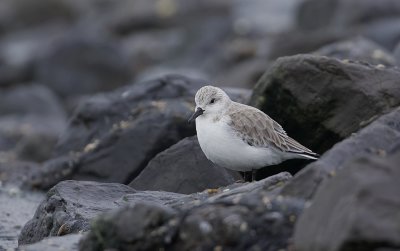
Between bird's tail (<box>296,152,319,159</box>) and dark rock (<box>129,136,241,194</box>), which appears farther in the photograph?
dark rock (<box>129,136,241,194</box>)

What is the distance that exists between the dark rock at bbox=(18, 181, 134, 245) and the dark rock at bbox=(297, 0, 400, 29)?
16.1m

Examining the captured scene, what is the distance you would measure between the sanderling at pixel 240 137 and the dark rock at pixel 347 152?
2.04 m

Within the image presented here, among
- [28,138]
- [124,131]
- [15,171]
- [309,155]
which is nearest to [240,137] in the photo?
[309,155]

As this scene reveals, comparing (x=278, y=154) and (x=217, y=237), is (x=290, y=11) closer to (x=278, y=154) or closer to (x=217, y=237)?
(x=278, y=154)

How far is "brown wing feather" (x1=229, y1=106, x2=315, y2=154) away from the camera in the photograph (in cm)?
916

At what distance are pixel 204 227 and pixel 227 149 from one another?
9.41 ft

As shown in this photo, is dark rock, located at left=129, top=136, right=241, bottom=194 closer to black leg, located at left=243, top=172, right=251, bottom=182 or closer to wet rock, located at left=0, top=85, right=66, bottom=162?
black leg, located at left=243, top=172, right=251, bottom=182

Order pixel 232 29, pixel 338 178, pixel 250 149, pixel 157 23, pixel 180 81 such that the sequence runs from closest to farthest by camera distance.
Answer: pixel 338 178
pixel 250 149
pixel 180 81
pixel 232 29
pixel 157 23

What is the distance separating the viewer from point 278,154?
367 inches

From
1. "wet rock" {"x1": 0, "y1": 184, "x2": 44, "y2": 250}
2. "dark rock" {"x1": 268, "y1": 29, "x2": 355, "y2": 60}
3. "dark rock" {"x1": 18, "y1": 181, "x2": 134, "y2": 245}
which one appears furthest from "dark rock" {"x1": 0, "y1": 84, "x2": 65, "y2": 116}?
"dark rock" {"x1": 18, "y1": 181, "x2": 134, "y2": 245}

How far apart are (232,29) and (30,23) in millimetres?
8562

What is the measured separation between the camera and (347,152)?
22.3 ft

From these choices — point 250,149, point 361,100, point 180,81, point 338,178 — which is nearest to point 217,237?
point 338,178

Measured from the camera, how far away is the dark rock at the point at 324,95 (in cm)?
952
